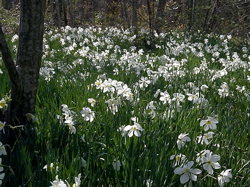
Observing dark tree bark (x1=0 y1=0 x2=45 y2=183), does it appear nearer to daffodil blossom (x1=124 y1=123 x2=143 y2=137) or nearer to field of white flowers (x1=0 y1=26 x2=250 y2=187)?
field of white flowers (x1=0 y1=26 x2=250 y2=187)

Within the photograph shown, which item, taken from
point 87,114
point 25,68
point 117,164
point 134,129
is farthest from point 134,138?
point 25,68

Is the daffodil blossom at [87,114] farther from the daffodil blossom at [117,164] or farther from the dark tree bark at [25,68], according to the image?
the daffodil blossom at [117,164]

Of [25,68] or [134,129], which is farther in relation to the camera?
[25,68]

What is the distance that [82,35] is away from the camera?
9242 millimetres

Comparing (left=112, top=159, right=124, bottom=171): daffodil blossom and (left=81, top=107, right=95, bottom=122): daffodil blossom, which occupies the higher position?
(left=81, top=107, right=95, bottom=122): daffodil blossom

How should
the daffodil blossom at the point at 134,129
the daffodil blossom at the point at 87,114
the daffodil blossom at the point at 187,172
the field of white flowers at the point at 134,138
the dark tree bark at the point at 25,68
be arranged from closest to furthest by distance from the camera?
the daffodil blossom at the point at 187,172
the field of white flowers at the point at 134,138
the daffodil blossom at the point at 134,129
the dark tree bark at the point at 25,68
the daffodil blossom at the point at 87,114

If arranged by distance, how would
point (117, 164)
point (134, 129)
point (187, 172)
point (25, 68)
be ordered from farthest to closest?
1. point (25, 68)
2. point (134, 129)
3. point (117, 164)
4. point (187, 172)

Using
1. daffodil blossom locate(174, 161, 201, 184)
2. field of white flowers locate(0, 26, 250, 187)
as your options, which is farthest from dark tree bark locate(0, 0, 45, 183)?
daffodil blossom locate(174, 161, 201, 184)

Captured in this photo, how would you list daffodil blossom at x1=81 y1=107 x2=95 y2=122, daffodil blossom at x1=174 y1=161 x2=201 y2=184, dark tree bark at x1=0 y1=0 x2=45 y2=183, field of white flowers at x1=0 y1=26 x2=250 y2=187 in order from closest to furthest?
daffodil blossom at x1=174 y1=161 x2=201 y2=184, field of white flowers at x1=0 y1=26 x2=250 y2=187, dark tree bark at x1=0 y1=0 x2=45 y2=183, daffodil blossom at x1=81 y1=107 x2=95 y2=122

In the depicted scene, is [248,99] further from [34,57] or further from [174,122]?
[34,57]

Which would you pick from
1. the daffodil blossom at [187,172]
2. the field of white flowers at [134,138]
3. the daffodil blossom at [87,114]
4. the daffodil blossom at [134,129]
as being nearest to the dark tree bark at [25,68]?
the field of white flowers at [134,138]

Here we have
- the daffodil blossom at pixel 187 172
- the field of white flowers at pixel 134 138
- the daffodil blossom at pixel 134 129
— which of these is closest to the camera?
the daffodil blossom at pixel 187 172

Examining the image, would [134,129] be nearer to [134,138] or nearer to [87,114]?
[134,138]

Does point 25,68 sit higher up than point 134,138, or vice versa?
point 25,68
